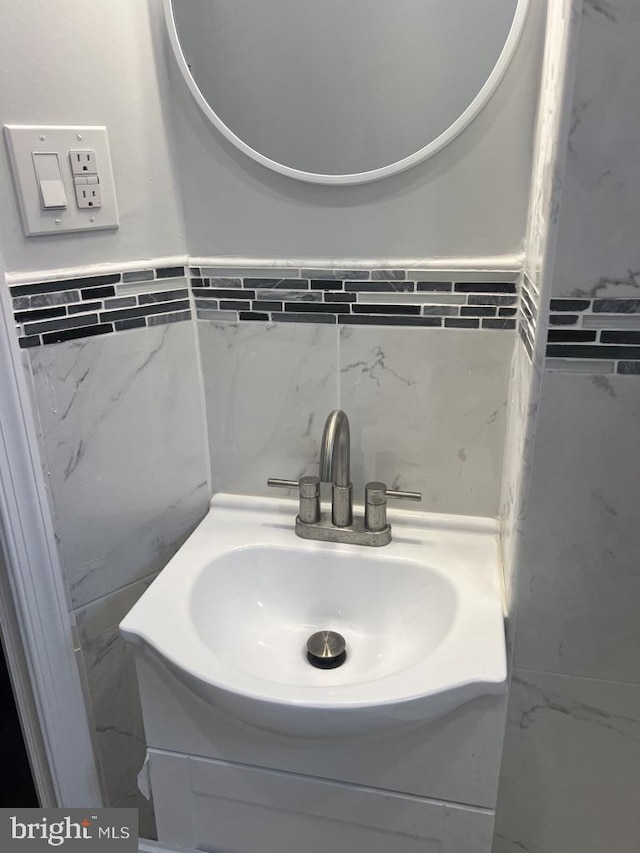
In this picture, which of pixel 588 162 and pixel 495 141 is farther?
pixel 495 141

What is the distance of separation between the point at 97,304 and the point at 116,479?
1.01ft

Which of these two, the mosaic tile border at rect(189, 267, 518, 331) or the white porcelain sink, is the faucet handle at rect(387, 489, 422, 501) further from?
the mosaic tile border at rect(189, 267, 518, 331)

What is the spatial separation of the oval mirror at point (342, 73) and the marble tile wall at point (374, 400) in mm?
281

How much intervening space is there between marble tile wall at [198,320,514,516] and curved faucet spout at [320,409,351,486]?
8 cm

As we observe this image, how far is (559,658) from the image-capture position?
0.94 meters

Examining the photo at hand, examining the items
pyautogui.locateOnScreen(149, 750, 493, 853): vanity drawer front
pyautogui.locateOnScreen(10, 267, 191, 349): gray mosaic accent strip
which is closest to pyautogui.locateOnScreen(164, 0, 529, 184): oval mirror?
pyautogui.locateOnScreen(10, 267, 191, 349): gray mosaic accent strip

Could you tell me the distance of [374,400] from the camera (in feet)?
3.72

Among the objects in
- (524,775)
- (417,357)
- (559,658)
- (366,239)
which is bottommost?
(524,775)

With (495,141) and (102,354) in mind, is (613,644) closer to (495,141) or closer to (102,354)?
(495,141)

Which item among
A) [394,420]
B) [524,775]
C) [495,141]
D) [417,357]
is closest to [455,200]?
[495,141]

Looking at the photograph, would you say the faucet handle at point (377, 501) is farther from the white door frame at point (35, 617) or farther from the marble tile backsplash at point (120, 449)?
the white door frame at point (35, 617)

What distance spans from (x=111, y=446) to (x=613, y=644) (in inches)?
33.6

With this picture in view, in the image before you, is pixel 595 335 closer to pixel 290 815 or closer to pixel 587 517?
pixel 587 517

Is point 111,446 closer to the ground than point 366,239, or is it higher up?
closer to the ground
